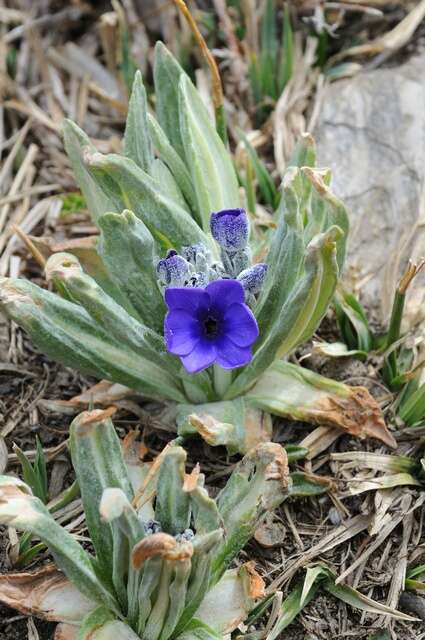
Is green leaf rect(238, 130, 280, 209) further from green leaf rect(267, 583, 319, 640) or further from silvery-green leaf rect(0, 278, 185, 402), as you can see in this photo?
green leaf rect(267, 583, 319, 640)

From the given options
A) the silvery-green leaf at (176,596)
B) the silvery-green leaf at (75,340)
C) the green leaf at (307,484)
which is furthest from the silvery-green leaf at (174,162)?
the silvery-green leaf at (176,596)

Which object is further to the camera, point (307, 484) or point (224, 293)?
point (307, 484)

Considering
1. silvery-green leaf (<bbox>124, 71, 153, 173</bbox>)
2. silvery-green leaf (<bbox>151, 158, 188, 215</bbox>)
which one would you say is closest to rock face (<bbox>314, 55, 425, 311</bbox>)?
silvery-green leaf (<bbox>151, 158, 188, 215</bbox>)

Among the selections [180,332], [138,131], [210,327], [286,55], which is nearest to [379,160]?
[286,55]

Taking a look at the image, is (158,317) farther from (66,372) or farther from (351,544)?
(351,544)

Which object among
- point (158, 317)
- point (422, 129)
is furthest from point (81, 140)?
point (422, 129)

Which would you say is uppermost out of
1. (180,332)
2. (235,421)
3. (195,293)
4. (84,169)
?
(84,169)

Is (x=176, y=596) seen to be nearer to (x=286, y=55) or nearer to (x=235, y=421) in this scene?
(x=235, y=421)

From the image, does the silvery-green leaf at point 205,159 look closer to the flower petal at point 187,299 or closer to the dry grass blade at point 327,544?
the flower petal at point 187,299
